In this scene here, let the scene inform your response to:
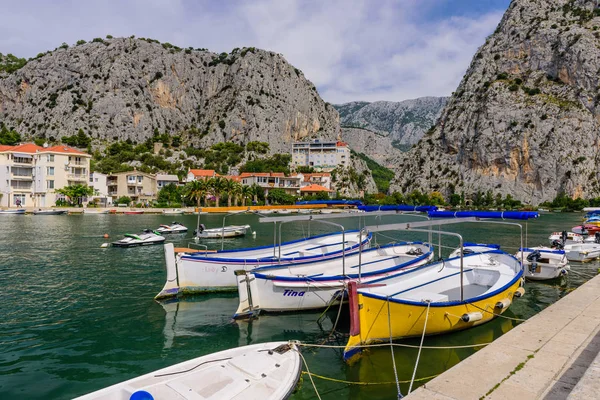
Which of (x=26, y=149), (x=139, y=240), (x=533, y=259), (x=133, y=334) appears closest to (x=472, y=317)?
(x=133, y=334)

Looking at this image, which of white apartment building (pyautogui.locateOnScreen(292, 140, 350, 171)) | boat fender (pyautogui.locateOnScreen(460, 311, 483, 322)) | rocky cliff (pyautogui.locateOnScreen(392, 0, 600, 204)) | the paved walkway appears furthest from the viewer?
white apartment building (pyautogui.locateOnScreen(292, 140, 350, 171))

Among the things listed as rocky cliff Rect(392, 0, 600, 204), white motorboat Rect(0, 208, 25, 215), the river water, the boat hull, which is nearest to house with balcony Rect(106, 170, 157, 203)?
white motorboat Rect(0, 208, 25, 215)

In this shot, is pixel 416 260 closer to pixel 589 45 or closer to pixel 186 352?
pixel 186 352

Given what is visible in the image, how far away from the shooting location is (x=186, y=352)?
1093 centimetres

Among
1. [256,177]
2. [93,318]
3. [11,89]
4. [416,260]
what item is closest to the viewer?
[93,318]

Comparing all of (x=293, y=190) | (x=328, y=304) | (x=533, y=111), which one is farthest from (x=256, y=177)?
(x=328, y=304)

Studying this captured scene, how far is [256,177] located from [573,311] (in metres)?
104

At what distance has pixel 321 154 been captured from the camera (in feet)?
506

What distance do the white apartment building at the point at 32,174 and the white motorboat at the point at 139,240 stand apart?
59.4m

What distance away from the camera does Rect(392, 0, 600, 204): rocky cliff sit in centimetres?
10781

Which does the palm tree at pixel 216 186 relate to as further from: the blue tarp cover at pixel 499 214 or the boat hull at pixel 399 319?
the boat hull at pixel 399 319

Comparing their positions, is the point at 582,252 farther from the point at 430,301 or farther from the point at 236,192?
the point at 236,192

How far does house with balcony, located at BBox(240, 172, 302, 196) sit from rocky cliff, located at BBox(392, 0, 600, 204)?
48.0 meters

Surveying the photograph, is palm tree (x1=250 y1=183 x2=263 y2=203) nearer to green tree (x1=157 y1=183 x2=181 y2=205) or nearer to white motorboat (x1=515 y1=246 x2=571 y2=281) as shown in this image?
green tree (x1=157 y1=183 x2=181 y2=205)
